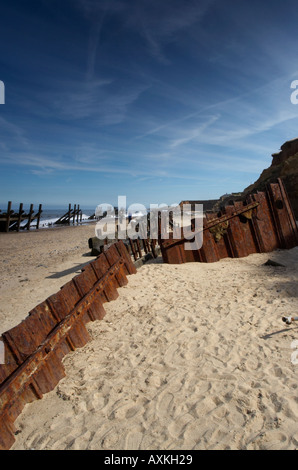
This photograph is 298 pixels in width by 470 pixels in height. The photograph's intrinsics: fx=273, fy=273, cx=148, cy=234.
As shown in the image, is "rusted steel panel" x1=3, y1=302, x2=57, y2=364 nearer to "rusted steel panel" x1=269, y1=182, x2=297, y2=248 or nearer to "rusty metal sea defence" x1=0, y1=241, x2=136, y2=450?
"rusty metal sea defence" x1=0, y1=241, x2=136, y2=450

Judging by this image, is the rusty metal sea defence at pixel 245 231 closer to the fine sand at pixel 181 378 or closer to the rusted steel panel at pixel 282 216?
the rusted steel panel at pixel 282 216

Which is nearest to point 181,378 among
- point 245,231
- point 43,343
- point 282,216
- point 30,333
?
point 43,343

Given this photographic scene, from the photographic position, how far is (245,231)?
25.7 feet

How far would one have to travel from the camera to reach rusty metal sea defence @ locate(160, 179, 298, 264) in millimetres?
7559

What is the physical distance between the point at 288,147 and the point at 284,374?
21673 mm

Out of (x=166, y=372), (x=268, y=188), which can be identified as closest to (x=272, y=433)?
(x=166, y=372)

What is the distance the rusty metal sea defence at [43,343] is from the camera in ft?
8.55

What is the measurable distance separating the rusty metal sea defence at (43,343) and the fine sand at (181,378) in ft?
0.42

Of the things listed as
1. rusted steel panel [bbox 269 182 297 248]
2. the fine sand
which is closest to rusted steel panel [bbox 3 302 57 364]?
the fine sand

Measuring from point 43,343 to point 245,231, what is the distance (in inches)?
250

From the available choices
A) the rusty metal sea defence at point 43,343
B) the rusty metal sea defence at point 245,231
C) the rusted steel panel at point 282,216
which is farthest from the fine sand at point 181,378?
the rusted steel panel at point 282,216

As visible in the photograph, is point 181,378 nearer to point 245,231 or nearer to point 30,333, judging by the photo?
point 30,333

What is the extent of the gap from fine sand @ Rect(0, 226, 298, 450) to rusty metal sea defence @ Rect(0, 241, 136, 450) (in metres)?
0.13

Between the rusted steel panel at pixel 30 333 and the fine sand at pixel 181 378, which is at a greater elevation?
the rusted steel panel at pixel 30 333
